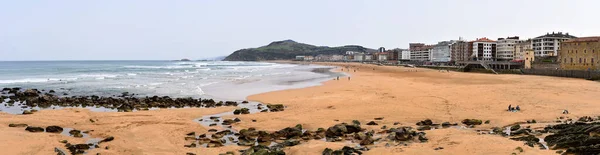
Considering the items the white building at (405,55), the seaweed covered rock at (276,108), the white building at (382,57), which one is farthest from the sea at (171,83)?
the white building at (382,57)

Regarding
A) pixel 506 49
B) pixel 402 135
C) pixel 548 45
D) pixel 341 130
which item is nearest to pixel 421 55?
pixel 506 49

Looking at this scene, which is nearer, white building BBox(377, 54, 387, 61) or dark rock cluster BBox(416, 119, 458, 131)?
dark rock cluster BBox(416, 119, 458, 131)

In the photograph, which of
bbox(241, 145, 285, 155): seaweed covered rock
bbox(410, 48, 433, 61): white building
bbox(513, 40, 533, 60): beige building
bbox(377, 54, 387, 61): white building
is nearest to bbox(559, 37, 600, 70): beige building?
bbox(513, 40, 533, 60): beige building

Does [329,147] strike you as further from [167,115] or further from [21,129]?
[21,129]

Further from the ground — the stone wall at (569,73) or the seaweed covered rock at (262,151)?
the stone wall at (569,73)

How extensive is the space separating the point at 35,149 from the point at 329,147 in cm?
980

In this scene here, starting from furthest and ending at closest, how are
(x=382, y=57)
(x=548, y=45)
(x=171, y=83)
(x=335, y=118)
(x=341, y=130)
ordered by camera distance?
(x=382, y=57) → (x=548, y=45) → (x=171, y=83) → (x=335, y=118) → (x=341, y=130)

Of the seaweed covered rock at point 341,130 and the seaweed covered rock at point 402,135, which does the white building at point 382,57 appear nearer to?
the seaweed covered rock at point 341,130

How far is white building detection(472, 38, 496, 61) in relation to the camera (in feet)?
339

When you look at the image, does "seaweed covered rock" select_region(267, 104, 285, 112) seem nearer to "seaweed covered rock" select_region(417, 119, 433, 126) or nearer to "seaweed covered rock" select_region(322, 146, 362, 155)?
"seaweed covered rock" select_region(417, 119, 433, 126)

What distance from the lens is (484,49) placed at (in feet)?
343

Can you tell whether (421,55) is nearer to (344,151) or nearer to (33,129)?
(344,151)

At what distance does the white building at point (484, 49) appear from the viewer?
10338 centimetres

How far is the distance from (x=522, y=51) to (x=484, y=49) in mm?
12992
